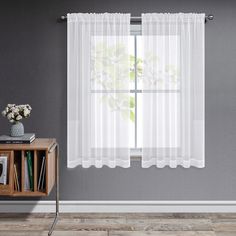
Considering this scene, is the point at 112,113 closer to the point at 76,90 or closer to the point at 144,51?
the point at 76,90

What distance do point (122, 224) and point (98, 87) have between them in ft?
3.79

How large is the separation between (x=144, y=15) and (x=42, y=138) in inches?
54.0

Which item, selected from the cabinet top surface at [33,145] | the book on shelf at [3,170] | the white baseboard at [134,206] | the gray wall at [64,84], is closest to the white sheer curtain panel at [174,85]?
the gray wall at [64,84]

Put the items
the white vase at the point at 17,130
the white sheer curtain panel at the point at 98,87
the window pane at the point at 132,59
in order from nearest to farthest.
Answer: the white vase at the point at 17,130, the white sheer curtain panel at the point at 98,87, the window pane at the point at 132,59

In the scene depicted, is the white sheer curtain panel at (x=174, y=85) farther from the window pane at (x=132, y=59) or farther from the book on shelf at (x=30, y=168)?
the book on shelf at (x=30, y=168)

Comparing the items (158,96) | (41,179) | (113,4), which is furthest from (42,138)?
(113,4)

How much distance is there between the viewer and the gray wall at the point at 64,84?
3484mm

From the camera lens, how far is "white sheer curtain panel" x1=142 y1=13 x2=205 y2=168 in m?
3.42

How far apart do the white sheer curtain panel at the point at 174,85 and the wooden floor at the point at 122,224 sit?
47 centimetres

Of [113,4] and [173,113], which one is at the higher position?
[113,4]

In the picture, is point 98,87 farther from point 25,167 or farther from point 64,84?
point 25,167

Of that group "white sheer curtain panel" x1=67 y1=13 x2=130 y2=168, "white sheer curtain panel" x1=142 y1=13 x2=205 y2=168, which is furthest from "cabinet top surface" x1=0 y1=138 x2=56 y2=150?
"white sheer curtain panel" x1=142 y1=13 x2=205 y2=168

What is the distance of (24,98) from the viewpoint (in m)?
3.50

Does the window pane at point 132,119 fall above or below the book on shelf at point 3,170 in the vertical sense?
above
